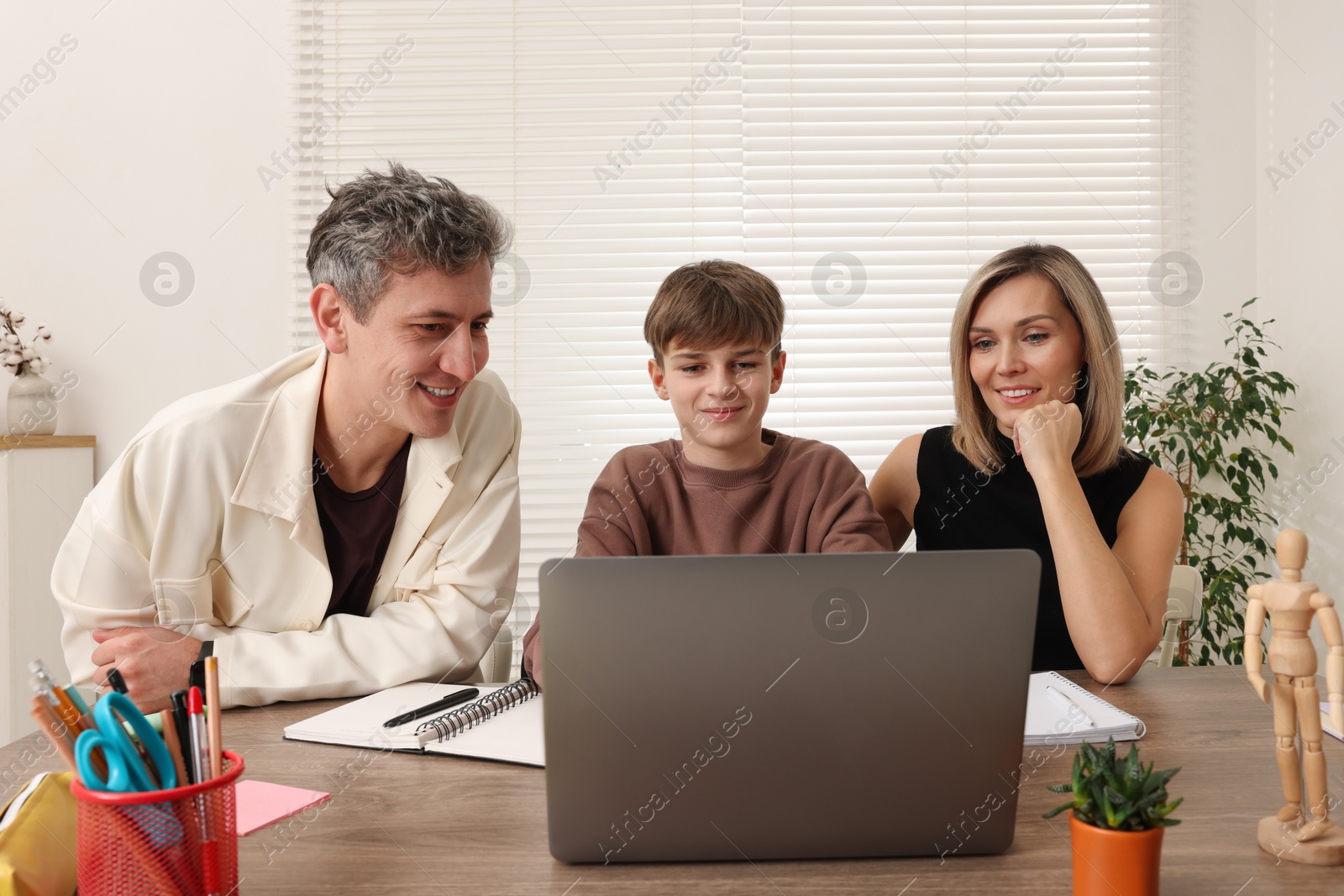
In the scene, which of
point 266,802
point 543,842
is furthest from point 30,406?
point 543,842

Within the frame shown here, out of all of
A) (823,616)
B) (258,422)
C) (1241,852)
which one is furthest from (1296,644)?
(258,422)

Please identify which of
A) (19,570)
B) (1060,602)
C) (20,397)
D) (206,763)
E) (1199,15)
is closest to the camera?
(206,763)

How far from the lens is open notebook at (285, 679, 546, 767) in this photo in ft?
3.18

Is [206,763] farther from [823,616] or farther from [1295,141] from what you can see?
[1295,141]

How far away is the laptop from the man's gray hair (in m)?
0.88

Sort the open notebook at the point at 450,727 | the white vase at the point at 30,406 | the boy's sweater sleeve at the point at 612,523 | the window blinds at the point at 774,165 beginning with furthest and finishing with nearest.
Result: the window blinds at the point at 774,165, the white vase at the point at 30,406, the boy's sweater sleeve at the point at 612,523, the open notebook at the point at 450,727

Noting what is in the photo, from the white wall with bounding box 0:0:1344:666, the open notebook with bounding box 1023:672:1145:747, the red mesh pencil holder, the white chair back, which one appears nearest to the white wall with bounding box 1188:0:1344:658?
the white wall with bounding box 0:0:1344:666

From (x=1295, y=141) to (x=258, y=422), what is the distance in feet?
10.1

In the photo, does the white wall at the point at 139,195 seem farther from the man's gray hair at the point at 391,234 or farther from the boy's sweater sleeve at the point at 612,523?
the boy's sweater sleeve at the point at 612,523

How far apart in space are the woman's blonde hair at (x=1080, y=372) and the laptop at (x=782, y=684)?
1080 mm

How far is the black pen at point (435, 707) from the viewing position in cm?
103

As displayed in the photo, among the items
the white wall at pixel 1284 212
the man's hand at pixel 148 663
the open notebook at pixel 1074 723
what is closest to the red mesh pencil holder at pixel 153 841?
the man's hand at pixel 148 663

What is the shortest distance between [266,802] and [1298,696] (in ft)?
2.88

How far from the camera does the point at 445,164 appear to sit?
9.86 ft
